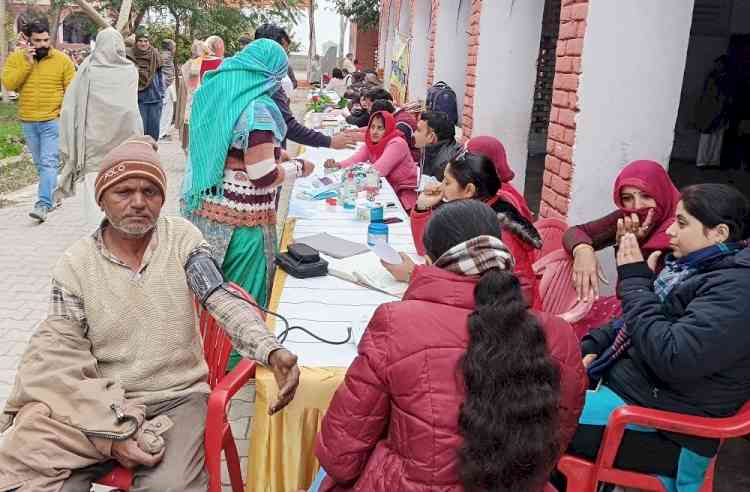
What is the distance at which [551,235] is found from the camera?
3447 millimetres

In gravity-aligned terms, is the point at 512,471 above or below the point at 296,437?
above

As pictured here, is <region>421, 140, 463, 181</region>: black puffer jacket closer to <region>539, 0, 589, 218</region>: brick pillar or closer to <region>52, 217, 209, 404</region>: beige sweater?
<region>539, 0, 589, 218</region>: brick pillar

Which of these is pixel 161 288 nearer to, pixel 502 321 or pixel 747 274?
pixel 502 321

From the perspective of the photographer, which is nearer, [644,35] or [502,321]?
[502,321]

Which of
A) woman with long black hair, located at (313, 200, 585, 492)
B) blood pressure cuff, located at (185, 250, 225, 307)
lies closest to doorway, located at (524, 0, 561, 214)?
blood pressure cuff, located at (185, 250, 225, 307)

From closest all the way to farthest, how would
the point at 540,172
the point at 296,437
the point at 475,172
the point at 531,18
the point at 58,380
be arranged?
1. the point at 58,380
2. the point at 296,437
3. the point at 475,172
4. the point at 531,18
5. the point at 540,172

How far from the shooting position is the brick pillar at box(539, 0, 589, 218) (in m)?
3.42

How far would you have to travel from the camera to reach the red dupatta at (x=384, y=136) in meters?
5.14

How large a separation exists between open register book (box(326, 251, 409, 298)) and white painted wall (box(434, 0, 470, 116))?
5482 millimetres

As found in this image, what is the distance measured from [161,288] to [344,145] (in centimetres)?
263

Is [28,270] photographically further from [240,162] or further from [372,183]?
[240,162]

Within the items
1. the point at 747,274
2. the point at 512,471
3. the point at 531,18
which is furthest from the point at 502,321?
the point at 531,18

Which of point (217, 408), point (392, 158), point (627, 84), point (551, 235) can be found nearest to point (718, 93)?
point (392, 158)

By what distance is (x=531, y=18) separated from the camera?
5316mm
